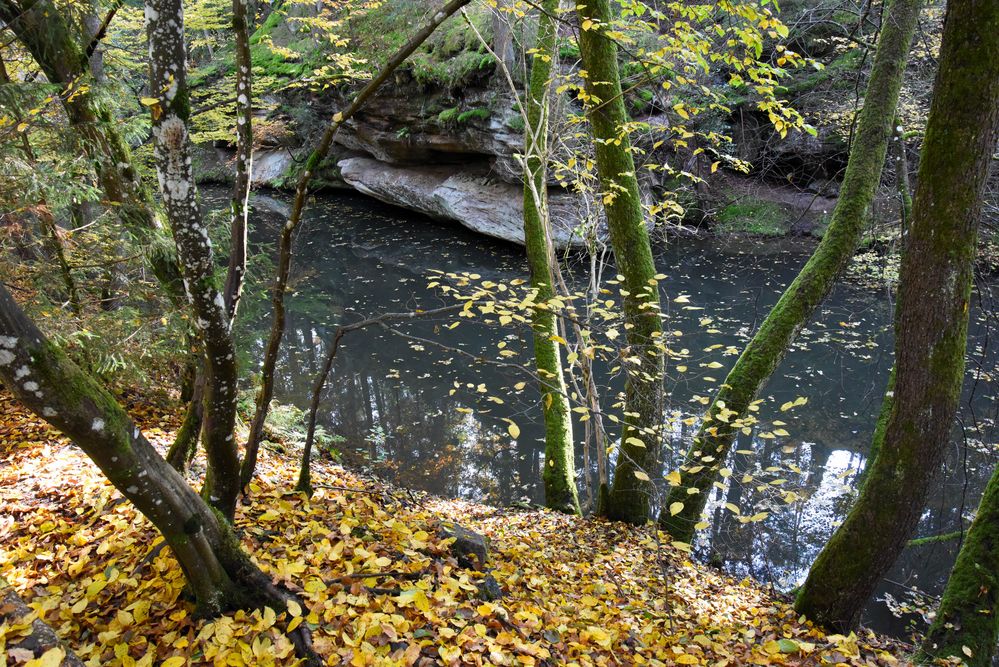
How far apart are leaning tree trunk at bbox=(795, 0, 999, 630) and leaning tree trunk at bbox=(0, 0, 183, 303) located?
479 centimetres

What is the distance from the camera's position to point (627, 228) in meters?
5.26

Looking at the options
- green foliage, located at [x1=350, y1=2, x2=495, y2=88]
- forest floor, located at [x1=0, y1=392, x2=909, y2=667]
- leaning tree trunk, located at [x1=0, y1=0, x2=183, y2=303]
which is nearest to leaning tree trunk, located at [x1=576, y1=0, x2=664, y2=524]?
forest floor, located at [x1=0, y1=392, x2=909, y2=667]

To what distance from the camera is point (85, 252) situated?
5312mm

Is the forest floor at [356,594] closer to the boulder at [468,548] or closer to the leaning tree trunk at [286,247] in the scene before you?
the boulder at [468,548]

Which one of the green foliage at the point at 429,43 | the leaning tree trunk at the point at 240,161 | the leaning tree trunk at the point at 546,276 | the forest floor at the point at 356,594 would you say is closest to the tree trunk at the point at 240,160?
the leaning tree trunk at the point at 240,161

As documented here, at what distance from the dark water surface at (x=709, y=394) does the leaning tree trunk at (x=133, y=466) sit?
8.90 feet

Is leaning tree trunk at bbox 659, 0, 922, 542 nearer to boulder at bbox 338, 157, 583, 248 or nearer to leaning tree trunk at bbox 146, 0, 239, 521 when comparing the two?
leaning tree trunk at bbox 146, 0, 239, 521

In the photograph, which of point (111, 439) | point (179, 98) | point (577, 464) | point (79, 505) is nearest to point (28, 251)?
point (79, 505)

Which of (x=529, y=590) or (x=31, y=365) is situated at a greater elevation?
(x=31, y=365)

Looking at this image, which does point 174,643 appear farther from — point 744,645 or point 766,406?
point 766,406

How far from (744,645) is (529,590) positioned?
1.41m

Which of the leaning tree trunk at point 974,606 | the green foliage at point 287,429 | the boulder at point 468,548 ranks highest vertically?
the leaning tree trunk at point 974,606

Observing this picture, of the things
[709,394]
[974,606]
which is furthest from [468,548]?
[709,394]

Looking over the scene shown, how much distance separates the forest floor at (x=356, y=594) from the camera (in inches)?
96.9
